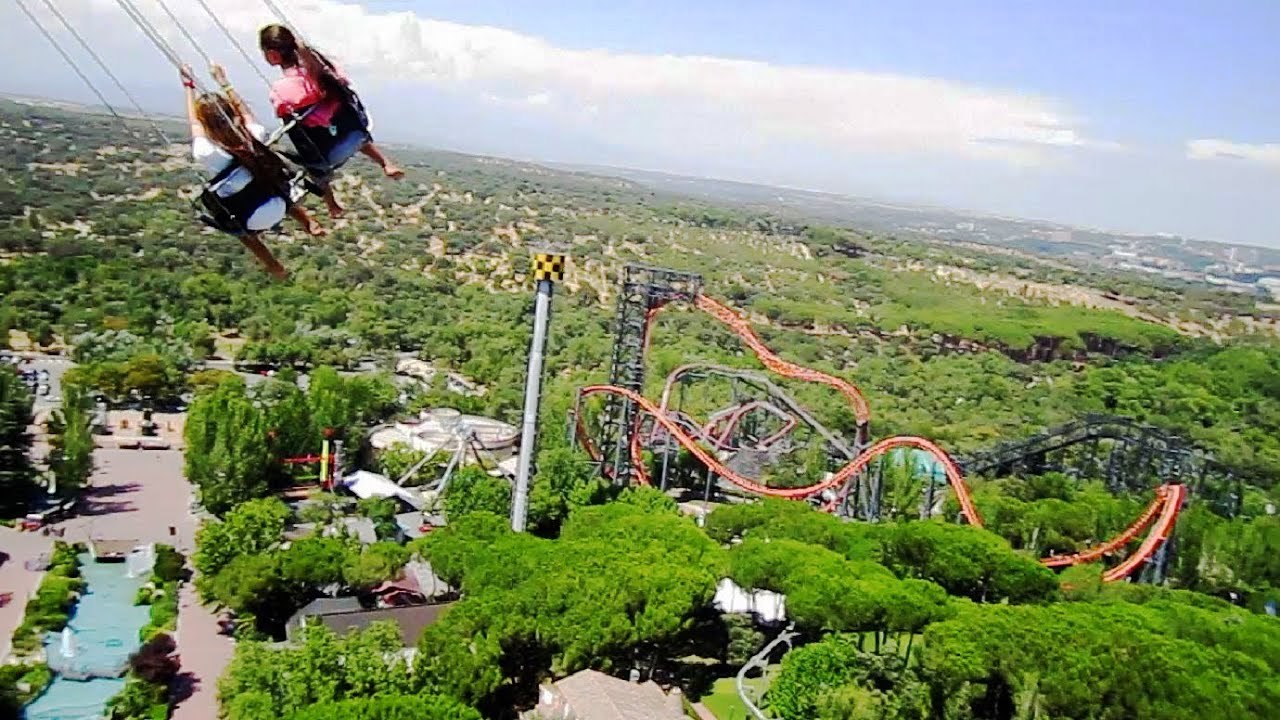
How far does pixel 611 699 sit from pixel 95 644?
34.1 ft

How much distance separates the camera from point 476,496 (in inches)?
1069

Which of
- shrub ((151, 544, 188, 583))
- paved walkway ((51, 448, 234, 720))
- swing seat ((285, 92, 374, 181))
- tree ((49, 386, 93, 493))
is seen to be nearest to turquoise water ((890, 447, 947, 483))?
shrub ((151, 544, 188, 583))

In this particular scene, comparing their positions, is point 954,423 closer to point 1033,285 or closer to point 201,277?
point 201,277

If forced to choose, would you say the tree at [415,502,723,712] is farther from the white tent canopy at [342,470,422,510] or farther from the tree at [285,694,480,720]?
the white tent canopy at [342,470,422,510]

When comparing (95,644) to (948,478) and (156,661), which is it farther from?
(948,478)

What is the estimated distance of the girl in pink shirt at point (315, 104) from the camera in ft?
21.3

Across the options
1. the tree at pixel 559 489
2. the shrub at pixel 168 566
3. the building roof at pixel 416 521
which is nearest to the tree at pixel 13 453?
the shrub at pixel 168 566

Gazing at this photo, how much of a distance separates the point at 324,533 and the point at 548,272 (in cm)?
867

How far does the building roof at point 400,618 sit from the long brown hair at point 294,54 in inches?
572

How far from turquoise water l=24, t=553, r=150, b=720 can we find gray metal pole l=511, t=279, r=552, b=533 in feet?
26.5

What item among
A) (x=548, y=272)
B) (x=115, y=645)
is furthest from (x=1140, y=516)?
(x=115, y=645)

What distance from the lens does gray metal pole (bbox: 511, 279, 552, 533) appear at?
24.8 metres

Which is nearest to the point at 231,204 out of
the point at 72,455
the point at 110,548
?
the point at 110,548

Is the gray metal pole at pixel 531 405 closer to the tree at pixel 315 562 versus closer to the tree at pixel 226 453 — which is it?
the tree at pixel 315 562
